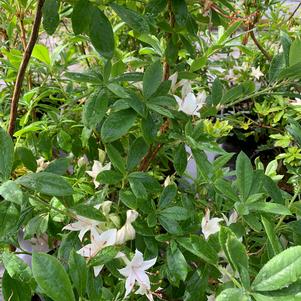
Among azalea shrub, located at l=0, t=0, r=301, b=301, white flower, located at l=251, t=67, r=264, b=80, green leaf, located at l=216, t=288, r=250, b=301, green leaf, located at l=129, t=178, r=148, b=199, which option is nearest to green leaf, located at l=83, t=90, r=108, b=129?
azalea shrub, located at l=0, t=0, r=301, b=301

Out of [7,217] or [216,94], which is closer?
[7,217]

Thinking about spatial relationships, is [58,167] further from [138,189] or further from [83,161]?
[83,161]

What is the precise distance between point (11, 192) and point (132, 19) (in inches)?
10.9

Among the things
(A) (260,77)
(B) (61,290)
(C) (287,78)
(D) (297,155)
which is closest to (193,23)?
(C) (287,78)

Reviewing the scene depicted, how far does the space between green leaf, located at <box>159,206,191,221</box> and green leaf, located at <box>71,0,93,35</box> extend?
0.99 feet

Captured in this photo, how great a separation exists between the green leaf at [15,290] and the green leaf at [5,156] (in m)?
0.14

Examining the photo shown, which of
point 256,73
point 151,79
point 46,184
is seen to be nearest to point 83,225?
point 46,184

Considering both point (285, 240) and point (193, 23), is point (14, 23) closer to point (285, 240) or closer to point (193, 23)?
point (193, 23)

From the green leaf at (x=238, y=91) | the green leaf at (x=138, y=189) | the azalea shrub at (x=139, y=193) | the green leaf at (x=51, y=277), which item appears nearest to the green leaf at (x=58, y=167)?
the azalea shrub at (x=139, y=193)

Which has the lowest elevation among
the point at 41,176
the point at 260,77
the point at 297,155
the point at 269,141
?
the point at 269,141

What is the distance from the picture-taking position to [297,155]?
1347 millimetres

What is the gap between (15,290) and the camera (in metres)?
0.60

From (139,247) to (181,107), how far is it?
0.79 ft


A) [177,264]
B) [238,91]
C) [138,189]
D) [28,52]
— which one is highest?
[28,52]
